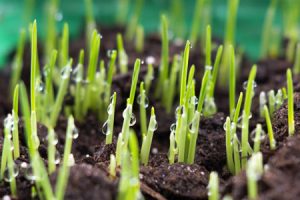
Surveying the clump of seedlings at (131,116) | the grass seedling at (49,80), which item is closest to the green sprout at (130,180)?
the clump of seedlings at (131,116)

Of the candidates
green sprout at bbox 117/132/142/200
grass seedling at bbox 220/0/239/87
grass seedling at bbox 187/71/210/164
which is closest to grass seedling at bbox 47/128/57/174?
green sprout at bbox 117/132/142/200

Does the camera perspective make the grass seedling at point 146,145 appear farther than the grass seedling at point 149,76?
No

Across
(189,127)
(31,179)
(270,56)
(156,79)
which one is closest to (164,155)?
(189,127)

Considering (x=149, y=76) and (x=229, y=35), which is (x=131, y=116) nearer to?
(x=149, y=76)

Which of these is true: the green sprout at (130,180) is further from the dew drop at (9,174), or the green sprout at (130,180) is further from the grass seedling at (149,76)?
the grass seedling at (149,76)

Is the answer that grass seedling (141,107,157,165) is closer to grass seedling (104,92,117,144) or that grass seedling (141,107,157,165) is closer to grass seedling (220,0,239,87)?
grass seedling (104,92,117,144)

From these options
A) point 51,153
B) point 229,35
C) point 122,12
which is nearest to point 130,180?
point 51,153

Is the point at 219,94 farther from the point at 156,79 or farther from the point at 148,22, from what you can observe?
the point at 148,22
